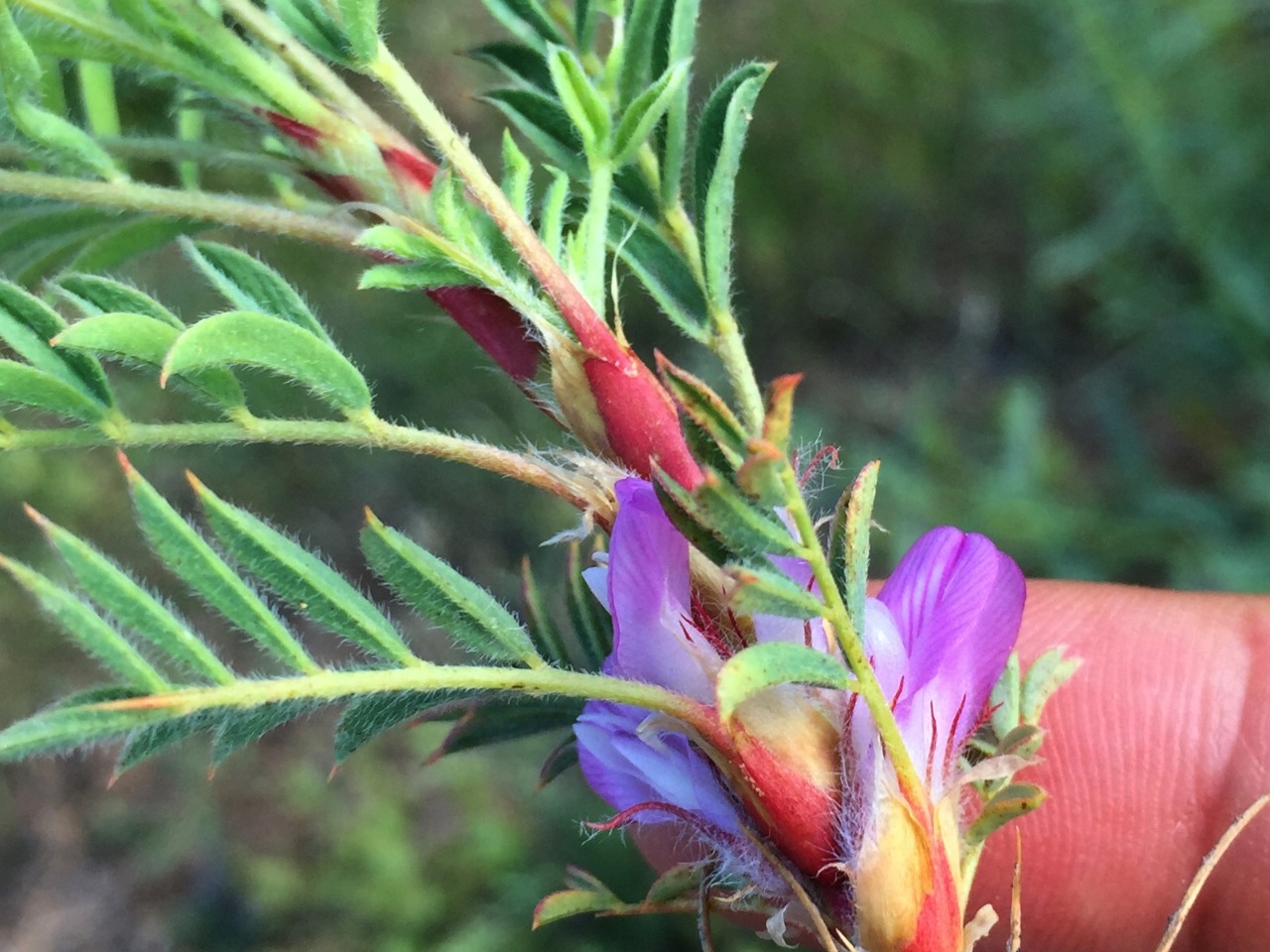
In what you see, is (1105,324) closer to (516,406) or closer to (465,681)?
(516,406)

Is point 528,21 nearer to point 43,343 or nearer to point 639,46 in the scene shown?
point 639,46

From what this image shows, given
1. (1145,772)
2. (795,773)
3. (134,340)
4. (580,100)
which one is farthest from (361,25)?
(1145,772)

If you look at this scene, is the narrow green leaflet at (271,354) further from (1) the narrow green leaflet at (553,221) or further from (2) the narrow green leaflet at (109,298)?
(1) the narrow green leaflet at (553,221)

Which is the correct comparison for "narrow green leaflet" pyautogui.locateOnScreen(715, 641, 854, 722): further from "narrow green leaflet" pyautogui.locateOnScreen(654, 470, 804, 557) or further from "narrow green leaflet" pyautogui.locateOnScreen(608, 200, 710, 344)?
"narrow green leaflet" pyautogui.locateOnScreen(608, 200, 710, 344)

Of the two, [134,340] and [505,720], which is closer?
[134,340]

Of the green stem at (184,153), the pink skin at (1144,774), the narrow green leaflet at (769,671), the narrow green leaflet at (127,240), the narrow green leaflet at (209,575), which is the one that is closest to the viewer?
the narrow green leaflet at (769,671)

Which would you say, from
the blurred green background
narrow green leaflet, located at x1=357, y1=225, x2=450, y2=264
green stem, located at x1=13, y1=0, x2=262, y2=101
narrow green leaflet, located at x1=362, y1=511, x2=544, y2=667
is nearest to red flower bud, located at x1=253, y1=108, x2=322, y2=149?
green stem, located at x1=13, y1=0, x2=262, y2=101

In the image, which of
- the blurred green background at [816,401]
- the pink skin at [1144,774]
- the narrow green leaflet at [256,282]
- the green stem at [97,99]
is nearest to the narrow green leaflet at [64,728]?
the narrow green leaflet at [256,282]
